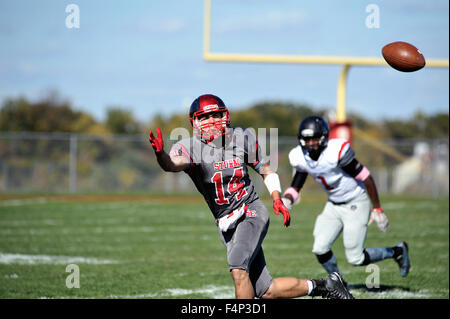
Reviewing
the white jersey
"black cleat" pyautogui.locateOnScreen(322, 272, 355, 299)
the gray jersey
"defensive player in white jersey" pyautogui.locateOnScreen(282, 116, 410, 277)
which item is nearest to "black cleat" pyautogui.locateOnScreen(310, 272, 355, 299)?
"black cleat" pyautogui.locateOnScreen(322, 272, 355, 299)

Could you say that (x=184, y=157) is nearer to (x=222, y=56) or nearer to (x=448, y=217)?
(x=222, y=56)

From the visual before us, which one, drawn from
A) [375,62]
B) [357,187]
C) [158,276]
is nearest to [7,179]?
[375,62]

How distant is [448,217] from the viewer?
37.6ft

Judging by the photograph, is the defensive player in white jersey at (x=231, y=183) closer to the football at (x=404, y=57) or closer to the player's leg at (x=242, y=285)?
the player's leg at (x=242, y=285)

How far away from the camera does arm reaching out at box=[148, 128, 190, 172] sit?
3.33 metres

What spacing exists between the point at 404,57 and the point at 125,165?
15828 mm

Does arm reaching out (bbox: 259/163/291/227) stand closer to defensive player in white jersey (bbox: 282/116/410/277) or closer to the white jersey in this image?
defensive player in white jersey (bbox: 282/116/410/277)

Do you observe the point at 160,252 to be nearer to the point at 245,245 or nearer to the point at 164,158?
the point at 245,245

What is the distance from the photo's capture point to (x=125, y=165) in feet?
65.0

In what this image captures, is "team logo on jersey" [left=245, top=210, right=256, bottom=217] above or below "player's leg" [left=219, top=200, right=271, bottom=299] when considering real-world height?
above

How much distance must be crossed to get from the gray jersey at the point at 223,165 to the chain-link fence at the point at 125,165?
1458cm

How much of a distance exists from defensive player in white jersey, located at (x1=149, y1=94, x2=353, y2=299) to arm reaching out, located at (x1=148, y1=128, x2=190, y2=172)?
2.8 inches

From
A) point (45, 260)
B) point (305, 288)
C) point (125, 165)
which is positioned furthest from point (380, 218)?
point (125, 165)
